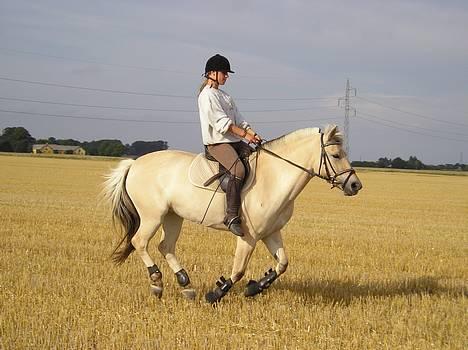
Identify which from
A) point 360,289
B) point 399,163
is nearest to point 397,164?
point 399,163

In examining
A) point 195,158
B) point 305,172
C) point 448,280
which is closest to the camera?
point 305,172

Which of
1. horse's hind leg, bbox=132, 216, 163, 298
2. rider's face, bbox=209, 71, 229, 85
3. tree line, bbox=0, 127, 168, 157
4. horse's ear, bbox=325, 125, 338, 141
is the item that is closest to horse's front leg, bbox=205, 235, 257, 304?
horse's hind leg, bbox=132, 216, 163, 298

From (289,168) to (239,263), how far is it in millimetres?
1293

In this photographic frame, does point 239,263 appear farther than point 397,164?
No

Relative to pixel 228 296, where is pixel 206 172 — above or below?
above

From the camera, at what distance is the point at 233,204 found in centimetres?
650

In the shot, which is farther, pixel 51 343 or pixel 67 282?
pixel 67 282

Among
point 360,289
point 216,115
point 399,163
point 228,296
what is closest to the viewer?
point 216,115

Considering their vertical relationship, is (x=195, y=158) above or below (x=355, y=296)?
above

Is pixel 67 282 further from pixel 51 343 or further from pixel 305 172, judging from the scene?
pixel 305 172

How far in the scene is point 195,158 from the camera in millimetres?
7109

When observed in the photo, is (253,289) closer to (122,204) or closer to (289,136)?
(289,136)

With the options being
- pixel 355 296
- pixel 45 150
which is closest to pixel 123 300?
pixel 355 296

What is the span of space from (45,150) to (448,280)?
10756 centimetres
